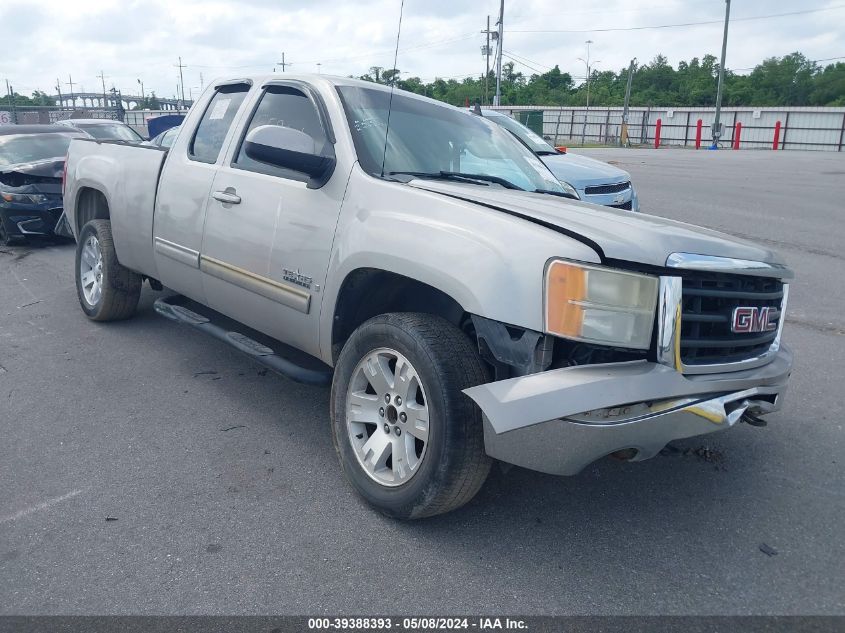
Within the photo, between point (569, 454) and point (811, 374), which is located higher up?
point (569, 454)

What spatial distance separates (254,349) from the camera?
4039 mm

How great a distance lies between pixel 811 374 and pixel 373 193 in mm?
3341

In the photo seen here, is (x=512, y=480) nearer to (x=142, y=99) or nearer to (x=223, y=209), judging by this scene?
(x=223, y=209)

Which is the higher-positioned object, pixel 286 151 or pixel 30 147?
pixel 286 151

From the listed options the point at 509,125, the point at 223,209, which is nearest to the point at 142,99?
the point at 509,125

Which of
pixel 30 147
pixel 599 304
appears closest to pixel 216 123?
pixel 599 304

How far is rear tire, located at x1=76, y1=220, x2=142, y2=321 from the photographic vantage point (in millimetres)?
5754

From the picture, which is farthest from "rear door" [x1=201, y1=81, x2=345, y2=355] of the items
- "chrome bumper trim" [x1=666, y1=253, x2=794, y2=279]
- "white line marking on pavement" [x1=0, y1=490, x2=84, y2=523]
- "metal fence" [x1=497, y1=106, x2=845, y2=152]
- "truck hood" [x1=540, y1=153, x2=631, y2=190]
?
"metal fence" [x1=497, y1=106, x2=845, y2=152]

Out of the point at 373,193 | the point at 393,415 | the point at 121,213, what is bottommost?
the point at 393,415

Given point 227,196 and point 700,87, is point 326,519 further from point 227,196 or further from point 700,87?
point 700,87

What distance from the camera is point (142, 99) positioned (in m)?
79.7

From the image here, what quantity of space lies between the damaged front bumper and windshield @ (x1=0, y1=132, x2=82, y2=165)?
9.90m

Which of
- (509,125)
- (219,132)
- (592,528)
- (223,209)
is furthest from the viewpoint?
(509,125)

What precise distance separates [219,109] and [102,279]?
1.97 meters
